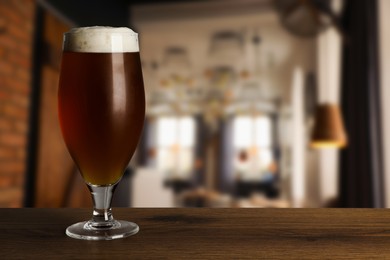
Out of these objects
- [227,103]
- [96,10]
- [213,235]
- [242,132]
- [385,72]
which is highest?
[96,10]

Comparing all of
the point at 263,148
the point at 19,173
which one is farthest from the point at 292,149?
the point at 19,173

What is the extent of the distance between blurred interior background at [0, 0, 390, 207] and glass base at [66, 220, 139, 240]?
249 cm

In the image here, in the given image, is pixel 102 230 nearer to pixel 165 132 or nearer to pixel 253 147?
pixel 253 147

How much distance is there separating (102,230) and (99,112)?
11 cm

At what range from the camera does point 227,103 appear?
765 cm

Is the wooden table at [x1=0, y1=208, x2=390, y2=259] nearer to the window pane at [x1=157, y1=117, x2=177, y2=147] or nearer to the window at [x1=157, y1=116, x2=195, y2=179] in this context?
the window at [x1=157, y1=116, x2=195, y2=179]

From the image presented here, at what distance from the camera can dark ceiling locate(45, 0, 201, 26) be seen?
12.8ft

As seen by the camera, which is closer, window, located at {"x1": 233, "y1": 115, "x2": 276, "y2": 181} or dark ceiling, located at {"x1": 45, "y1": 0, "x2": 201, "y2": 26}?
dark ceiling, located at {"x1": 45, "y1": 0, "x2": 201, "y2": 26}

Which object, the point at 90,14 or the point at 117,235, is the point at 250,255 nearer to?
the point at 117,235

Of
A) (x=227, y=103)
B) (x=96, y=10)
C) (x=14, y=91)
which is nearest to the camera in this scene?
(x=14, y=91)

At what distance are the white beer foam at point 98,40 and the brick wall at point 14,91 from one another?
2412 millimetres

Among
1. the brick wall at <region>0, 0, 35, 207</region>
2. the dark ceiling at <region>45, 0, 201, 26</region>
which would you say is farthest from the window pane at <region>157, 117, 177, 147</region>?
the brick wall at <region>0, 0, 35, 207</region>

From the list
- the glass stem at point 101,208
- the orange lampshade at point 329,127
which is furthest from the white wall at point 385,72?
the glass stem at point 101,208

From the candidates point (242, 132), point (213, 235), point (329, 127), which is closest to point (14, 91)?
point (329, 127)
